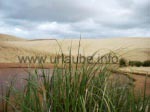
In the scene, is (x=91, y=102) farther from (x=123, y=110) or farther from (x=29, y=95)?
(x=29, y=95)

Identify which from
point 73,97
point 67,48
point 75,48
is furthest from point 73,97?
point 75,48

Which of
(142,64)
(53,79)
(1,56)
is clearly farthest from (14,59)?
(53,79)

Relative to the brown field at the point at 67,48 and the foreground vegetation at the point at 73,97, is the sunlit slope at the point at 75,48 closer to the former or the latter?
the brown field at the point at 67,48

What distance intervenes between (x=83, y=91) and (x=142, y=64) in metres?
6.21

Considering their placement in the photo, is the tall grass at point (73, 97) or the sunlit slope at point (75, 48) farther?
the sunlit slope at point (75, 48)

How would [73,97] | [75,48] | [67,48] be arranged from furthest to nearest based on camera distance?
[75,48] < [67,48] < [73,97]

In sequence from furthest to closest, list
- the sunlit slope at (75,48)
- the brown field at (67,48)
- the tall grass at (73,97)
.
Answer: the sunlit slope at (75,48), the brown field at (67,48), the tall grass at (73,97)

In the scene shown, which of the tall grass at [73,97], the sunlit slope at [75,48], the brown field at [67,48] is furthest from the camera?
the sunlit slope at [75,48]

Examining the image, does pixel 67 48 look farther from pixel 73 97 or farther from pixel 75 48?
pixel 73 97

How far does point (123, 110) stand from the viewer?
219 centimetres

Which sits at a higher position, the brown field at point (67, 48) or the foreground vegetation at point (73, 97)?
the foreground vegetation at point (73, 97)

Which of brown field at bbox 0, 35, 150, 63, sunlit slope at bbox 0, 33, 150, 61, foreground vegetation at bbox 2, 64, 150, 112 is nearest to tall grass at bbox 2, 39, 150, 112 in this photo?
foreground vegetation at bbox 2, 64, 150, 112

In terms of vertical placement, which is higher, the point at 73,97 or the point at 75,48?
the point at 73,97

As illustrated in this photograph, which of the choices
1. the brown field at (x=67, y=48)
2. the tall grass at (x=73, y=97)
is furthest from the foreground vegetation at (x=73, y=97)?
the brown field at (x=67, y=48)
